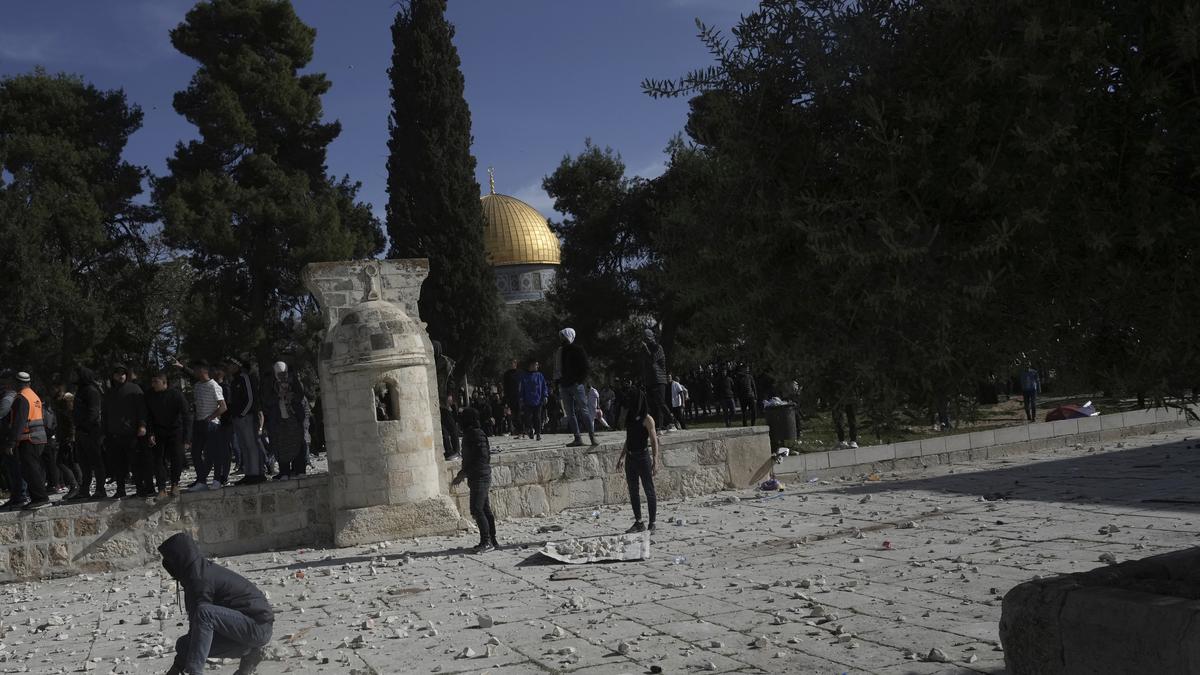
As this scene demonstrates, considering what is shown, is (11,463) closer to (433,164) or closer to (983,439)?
(983,439)

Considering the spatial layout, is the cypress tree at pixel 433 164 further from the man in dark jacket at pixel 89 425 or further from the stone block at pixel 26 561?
the stone block at pixel 26 561

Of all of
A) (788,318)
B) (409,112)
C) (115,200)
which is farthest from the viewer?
(409,112)

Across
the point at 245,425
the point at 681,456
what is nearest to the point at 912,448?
the point at 681,456

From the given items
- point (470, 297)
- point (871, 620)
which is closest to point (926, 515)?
point (871, 620)

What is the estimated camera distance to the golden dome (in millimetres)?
73938

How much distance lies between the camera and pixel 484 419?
24.0 meters

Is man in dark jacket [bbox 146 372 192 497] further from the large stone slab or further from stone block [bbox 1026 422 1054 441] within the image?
stone block [bbox 1026 422 1054 441]

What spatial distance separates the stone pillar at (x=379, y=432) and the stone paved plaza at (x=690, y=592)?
1.19ft

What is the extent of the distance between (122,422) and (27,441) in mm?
1041

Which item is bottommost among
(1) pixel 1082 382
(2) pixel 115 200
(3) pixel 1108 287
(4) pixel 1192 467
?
(4) pixel 1192 467

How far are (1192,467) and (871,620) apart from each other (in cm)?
863

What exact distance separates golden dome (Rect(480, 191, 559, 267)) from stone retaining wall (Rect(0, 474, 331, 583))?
62055mm

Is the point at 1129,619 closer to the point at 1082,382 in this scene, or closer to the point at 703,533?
the point at 1082,382

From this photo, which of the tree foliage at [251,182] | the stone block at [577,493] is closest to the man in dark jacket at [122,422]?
the stone block at [577,493]
